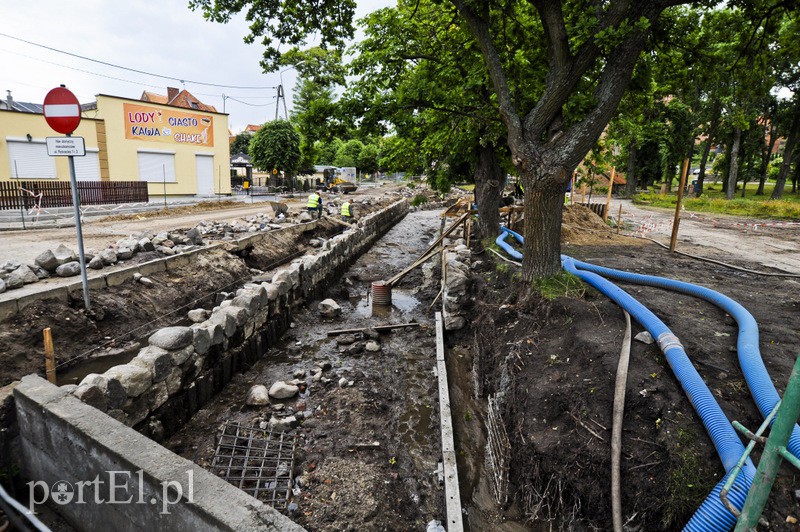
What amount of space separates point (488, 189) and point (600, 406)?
8.36m

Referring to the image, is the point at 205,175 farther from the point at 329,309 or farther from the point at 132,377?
the point at 132,377

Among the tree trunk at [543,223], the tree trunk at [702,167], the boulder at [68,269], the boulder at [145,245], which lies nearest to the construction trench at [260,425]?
the tree trunk at [543,223]

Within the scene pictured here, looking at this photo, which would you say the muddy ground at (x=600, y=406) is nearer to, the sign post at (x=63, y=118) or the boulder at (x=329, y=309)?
the boulder at (x=329, y=309)

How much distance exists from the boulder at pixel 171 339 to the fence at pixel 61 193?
12679 mm

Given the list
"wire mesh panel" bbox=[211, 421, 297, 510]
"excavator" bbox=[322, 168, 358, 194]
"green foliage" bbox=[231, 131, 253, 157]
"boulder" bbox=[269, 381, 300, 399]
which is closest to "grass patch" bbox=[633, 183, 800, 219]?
"boulder" bbox=[269, 381, 300, 399]

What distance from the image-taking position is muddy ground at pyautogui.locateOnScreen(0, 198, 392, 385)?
224 inches

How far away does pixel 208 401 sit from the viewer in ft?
18.4

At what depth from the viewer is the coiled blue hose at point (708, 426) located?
260 centimetres

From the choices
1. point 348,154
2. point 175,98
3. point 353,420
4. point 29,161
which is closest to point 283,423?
point 353,420

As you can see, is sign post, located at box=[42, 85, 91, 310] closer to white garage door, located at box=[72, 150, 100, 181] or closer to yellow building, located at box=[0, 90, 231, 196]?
yellow building, located at box=[0, 90, 231, 196]

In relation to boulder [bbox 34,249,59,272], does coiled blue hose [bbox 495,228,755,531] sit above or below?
below

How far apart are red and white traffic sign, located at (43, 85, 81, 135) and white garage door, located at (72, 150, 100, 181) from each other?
19.3 m

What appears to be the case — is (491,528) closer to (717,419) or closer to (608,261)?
(717,419)

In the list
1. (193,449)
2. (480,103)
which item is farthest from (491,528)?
(480,103)
